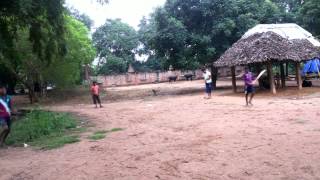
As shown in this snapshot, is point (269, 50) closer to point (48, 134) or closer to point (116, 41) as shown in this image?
point (48, 134)

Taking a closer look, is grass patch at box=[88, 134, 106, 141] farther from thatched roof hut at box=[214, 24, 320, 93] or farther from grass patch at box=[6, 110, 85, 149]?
thatched roof hut at box=[214, 24, 320, 93]

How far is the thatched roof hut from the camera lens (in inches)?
957

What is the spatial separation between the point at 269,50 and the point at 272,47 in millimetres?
361

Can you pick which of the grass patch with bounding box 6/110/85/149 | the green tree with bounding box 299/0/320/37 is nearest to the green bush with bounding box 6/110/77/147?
the grass patch with bounding box 6/110/85/149

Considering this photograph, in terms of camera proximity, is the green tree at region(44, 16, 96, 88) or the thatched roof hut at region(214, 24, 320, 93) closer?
the thatched roof hut at region(214, 24, 320, 93)

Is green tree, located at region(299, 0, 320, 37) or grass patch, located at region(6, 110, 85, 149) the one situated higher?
green tree, located at region(299, 0, 320, 37)

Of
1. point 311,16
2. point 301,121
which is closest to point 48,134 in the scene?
point 301,121

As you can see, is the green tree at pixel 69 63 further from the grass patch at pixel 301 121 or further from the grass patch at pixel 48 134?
the grass patch at pixel 301 121

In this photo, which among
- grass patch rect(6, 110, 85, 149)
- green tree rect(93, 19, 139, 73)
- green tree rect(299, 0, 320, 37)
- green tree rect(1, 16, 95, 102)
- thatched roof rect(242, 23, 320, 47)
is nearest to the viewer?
grass patch rect(6, 110, 85, 149)

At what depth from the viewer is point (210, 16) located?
32.0m

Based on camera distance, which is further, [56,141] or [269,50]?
[269,50]

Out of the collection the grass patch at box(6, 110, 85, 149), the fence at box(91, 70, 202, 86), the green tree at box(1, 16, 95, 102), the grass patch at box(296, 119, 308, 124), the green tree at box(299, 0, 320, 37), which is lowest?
Result: the grass patch at box(6, 110, 85, 149)

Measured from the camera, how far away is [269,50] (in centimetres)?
2439

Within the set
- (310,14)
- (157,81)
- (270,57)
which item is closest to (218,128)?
(270,57)
